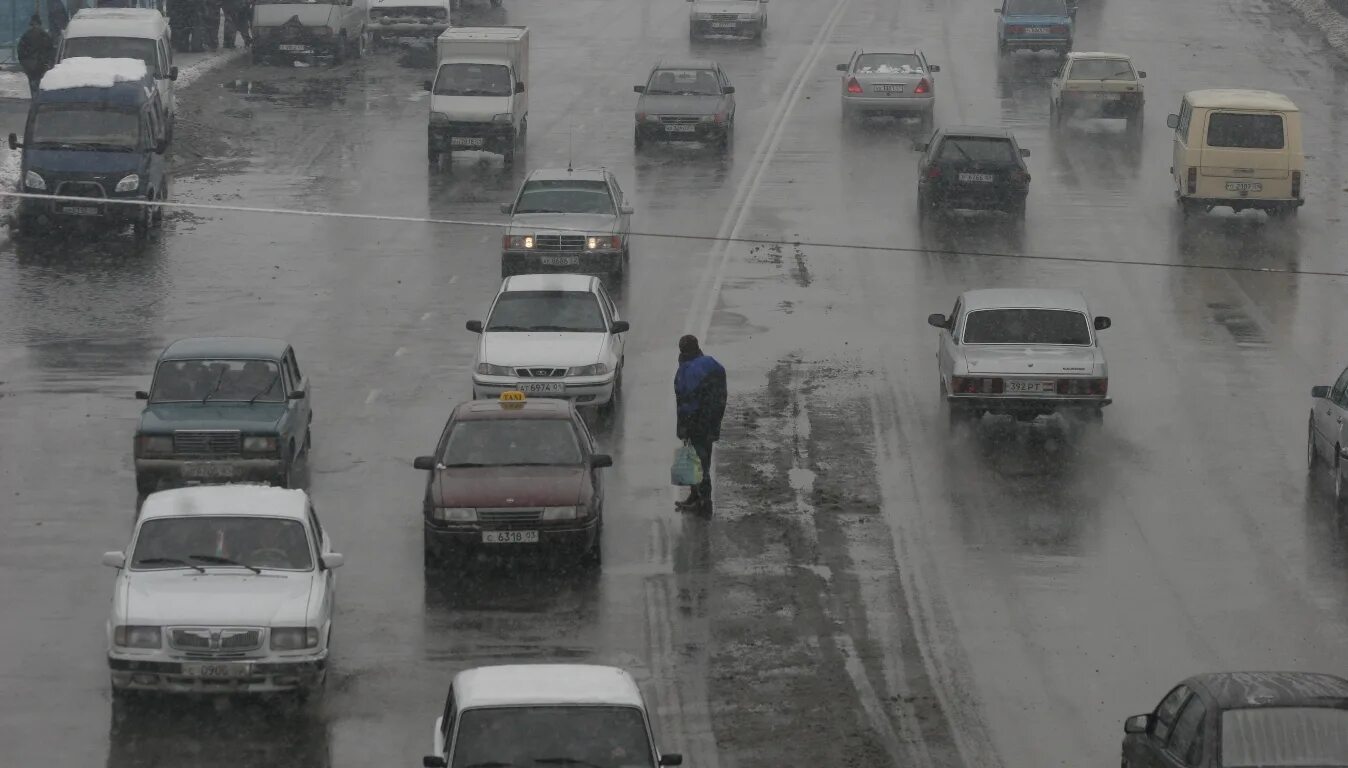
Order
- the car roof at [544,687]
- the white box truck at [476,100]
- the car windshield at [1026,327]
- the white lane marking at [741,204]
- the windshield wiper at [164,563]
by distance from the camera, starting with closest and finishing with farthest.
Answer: the car roof at [544,687] → the windshield wiper at [164,563] → the car windshield at [1026,327] → the white lane marking at [741,204] → the white box truck at [476,100]

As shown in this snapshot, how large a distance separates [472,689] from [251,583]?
353 cm

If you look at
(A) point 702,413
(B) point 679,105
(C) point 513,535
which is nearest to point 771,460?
(A) point 702,413

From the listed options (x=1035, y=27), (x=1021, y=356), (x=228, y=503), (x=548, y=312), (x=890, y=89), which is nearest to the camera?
(x=228, y=503)

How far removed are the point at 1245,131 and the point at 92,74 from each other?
17.5 meters

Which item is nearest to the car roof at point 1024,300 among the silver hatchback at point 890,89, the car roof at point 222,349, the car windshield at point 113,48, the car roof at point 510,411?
the car roof at point 510,411

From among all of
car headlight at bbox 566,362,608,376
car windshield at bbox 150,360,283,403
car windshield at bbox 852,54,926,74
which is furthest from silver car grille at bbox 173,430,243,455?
car windshield at bbox 852,54,926,74

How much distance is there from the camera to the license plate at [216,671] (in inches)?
531

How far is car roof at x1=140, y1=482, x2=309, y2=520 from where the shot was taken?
1484 centimetres

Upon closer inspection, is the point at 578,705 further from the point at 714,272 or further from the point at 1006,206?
the point at 1006,206

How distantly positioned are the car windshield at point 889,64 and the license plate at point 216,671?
32.0 meters

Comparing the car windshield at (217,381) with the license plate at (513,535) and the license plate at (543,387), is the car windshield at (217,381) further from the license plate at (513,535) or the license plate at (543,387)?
the license plate at (513,535)

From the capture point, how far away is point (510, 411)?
1816 cm

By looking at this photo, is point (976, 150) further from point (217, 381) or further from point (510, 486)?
point (510, 486)

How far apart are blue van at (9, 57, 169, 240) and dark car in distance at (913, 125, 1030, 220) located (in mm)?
11758
